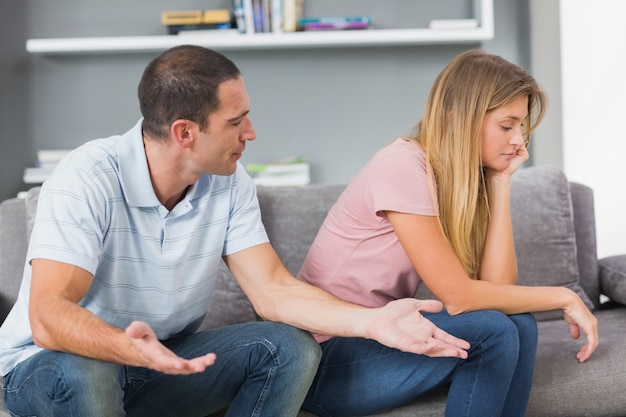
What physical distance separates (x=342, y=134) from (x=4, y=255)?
1.96 m

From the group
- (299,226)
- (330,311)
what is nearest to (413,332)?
(330,311)

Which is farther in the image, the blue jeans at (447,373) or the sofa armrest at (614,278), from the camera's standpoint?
the sofa armrest at (614,278)

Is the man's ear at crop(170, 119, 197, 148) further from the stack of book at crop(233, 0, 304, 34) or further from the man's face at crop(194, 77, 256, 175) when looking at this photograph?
the stack of book at crop(233, 0, 304, 34)

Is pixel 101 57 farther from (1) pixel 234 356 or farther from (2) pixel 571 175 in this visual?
(1) pixel 234 356

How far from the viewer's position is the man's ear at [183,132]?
1606mm

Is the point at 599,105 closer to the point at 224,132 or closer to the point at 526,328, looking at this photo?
the point at 526,328

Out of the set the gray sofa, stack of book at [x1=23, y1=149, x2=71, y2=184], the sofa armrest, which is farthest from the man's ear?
stack of book at [x1=23, y1=149, x2=71, y2=184]

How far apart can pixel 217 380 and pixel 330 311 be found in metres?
0.25

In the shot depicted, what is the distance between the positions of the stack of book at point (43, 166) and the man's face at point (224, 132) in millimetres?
2162

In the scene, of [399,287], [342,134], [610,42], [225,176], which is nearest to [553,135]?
[610,42]

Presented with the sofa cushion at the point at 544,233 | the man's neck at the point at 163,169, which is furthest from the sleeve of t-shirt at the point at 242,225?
the sofa cushion at the point at 544,233

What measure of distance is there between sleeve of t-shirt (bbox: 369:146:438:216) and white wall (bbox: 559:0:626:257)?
1738mm

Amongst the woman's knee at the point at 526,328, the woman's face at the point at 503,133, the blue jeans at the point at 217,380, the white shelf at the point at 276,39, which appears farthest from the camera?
the white shelf at the point at 276,39

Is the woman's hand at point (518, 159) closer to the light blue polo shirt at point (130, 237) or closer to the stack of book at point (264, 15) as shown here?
the light blue polo shirt at point (130, 237)
